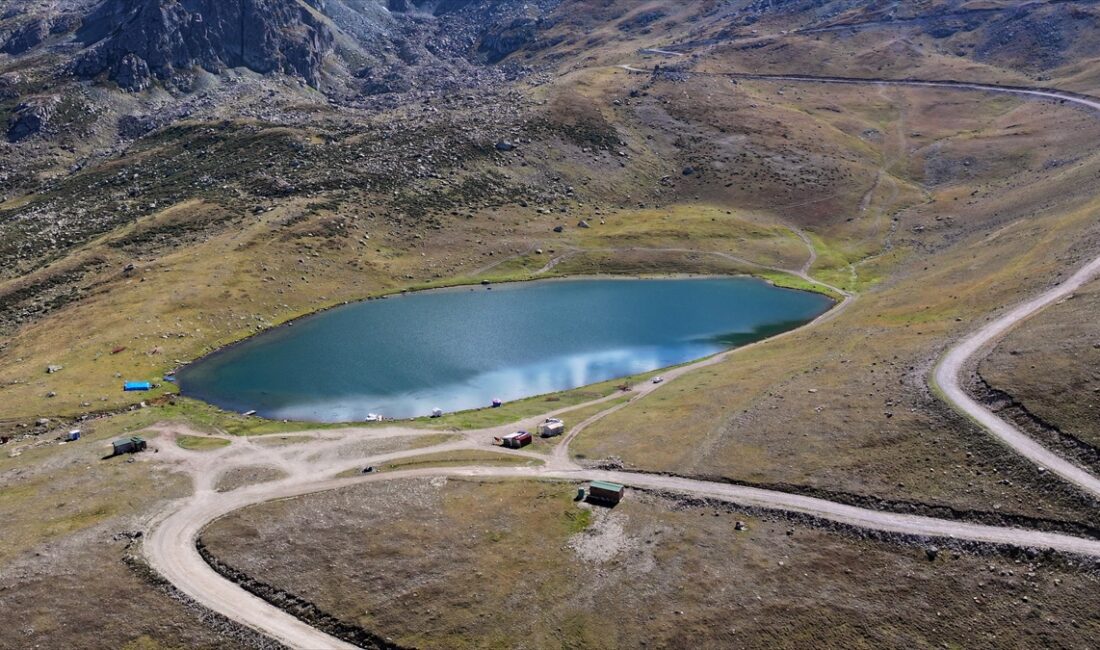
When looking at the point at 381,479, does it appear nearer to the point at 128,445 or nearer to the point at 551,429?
the point at 551,429

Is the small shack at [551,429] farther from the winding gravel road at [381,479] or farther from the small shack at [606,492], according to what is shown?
the small shack at [606,492]

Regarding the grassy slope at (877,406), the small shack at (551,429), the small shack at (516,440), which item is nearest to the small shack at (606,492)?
the grassy slope at (877,406)

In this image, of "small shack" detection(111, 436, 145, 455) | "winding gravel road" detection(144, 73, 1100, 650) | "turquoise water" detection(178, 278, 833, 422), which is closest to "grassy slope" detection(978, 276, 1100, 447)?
"winding gravel road" detection(144, 73, 1100, 650)

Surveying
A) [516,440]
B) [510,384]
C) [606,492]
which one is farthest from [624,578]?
[510,384]

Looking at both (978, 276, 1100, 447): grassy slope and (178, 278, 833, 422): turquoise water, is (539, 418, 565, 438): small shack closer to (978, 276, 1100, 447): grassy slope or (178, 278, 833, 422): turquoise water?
(178, 278, 833, 422): turquoise water

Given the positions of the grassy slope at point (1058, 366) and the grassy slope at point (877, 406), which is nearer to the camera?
the grassy slope at point (877, 406)
